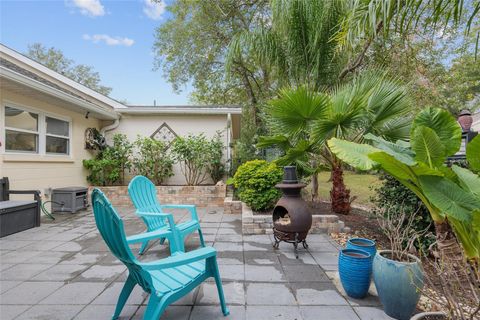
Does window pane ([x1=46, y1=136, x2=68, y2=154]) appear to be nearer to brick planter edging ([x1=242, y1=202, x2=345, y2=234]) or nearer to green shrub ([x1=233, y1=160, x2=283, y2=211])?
green shrub ([x1=233, y1=160, x2=283, y2=211])

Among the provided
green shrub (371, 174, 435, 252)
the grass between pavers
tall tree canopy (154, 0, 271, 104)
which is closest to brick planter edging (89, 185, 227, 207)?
the grass between pavers

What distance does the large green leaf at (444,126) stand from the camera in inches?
96.3

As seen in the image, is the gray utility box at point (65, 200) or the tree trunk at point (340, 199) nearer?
the tree trunk at point (340, 199)

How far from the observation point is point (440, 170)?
7.38 feet

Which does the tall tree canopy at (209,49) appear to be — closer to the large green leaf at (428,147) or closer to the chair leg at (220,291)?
the large green leaf at (428,147)

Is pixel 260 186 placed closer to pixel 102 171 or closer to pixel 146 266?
pixel 146 266

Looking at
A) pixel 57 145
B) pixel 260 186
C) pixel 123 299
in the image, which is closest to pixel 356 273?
pixel 123 299

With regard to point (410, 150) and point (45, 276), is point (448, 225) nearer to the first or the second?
point (410, 150)

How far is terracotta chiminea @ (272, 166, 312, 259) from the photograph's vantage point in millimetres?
3760

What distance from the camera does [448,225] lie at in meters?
2.53

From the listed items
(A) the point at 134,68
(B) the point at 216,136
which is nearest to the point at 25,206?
(B) the point at 216,136

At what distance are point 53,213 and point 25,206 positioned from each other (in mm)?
1678

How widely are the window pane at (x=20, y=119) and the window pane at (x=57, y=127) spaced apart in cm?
42

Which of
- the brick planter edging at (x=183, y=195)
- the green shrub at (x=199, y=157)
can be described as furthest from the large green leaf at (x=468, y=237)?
the green shrub at (x=199, y=157)
